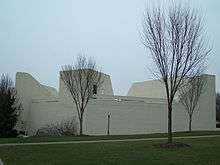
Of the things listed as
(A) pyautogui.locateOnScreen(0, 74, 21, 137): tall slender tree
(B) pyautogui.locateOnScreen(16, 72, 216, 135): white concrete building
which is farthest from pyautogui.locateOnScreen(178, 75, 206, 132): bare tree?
(A) pyautogui.locateOnScreen(0, 74, 21, 137): tall slender tree

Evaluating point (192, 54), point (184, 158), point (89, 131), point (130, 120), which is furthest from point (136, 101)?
point (184, 158)

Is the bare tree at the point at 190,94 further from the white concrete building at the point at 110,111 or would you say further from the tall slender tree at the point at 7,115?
the tall slender tree at the point at 7,115

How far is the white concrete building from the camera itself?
5178 cm

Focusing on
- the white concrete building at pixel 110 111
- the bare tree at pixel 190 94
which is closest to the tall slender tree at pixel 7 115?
the white concrete building at pixel 110 111

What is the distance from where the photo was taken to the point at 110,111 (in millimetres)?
52188

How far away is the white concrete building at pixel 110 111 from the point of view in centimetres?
5178

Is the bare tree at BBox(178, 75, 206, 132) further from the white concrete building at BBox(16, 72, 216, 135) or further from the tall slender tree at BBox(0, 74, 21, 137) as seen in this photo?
the tall slender tree at BBox(0, 74, 21, 137)

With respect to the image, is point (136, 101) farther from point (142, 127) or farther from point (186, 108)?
point (186, 108)

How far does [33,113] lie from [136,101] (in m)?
14.6

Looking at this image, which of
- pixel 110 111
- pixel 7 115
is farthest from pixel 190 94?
pixel 7 115

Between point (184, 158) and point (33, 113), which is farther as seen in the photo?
point (33, 113)

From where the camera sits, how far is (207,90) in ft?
210

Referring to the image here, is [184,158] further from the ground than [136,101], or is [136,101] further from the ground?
[136,101]

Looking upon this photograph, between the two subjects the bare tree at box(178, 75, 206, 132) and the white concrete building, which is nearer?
the bare tree at box(178, 75, 206, 132)
